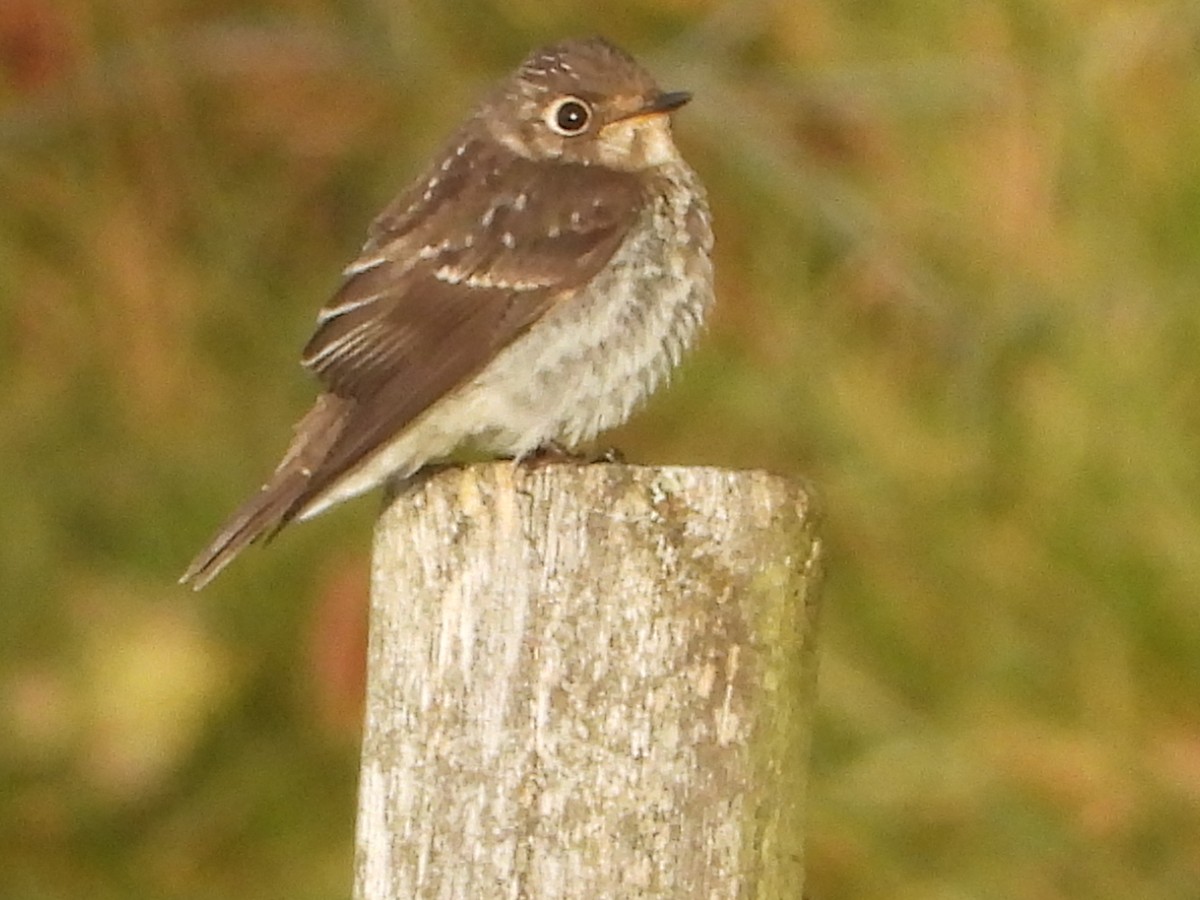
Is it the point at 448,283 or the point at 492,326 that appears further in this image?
the point at 448,283

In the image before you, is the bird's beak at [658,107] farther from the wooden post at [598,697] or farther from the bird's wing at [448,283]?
the wooden post at [598,697]

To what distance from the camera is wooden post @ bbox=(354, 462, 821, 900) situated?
10.9 ft

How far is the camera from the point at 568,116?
223 inches

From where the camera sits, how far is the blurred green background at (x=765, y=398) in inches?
272

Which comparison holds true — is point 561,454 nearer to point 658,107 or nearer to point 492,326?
point 492,326

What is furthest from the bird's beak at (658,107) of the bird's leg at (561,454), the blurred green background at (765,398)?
the blurred green background at (765,398)

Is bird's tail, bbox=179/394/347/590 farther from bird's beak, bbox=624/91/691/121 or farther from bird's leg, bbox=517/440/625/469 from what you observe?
bird's beak, bbox=624/91/691/121

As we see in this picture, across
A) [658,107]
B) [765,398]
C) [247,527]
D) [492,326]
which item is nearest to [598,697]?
[247,527]

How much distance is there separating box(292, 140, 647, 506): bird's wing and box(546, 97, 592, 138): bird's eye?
0.18 meters

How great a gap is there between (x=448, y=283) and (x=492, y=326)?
18 centimetres

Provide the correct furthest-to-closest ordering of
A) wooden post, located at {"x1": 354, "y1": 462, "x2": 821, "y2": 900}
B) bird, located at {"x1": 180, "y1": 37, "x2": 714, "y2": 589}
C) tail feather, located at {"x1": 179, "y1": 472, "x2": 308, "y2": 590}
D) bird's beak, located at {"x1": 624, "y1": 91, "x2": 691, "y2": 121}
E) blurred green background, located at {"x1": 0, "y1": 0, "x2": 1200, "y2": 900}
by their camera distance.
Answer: blurred green background, located at {"x1": 0, "y1": 0, "x2": 1200, "y2": 900} < bird's beak, located at {"x1": 624, "y1": 91, "x2": 691, "y2": 121} < bird, located at {"x1": 180, "y1": 37, "x2": 714, "y2": 589} < tail feather, located at {"x1": 179, "y1": 472, "x2": 308, "y2": 590} < wooden post, located at {"x1": 354, "y1": 462, "x2": 821, "y2": 900}

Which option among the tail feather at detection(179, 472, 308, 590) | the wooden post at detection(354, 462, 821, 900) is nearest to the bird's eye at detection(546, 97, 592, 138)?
the tail feather at detection(179, 472, 308, 590)

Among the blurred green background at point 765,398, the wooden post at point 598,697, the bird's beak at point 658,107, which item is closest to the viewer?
the wooden post at point 598,697

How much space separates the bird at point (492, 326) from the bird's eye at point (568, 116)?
194mm
